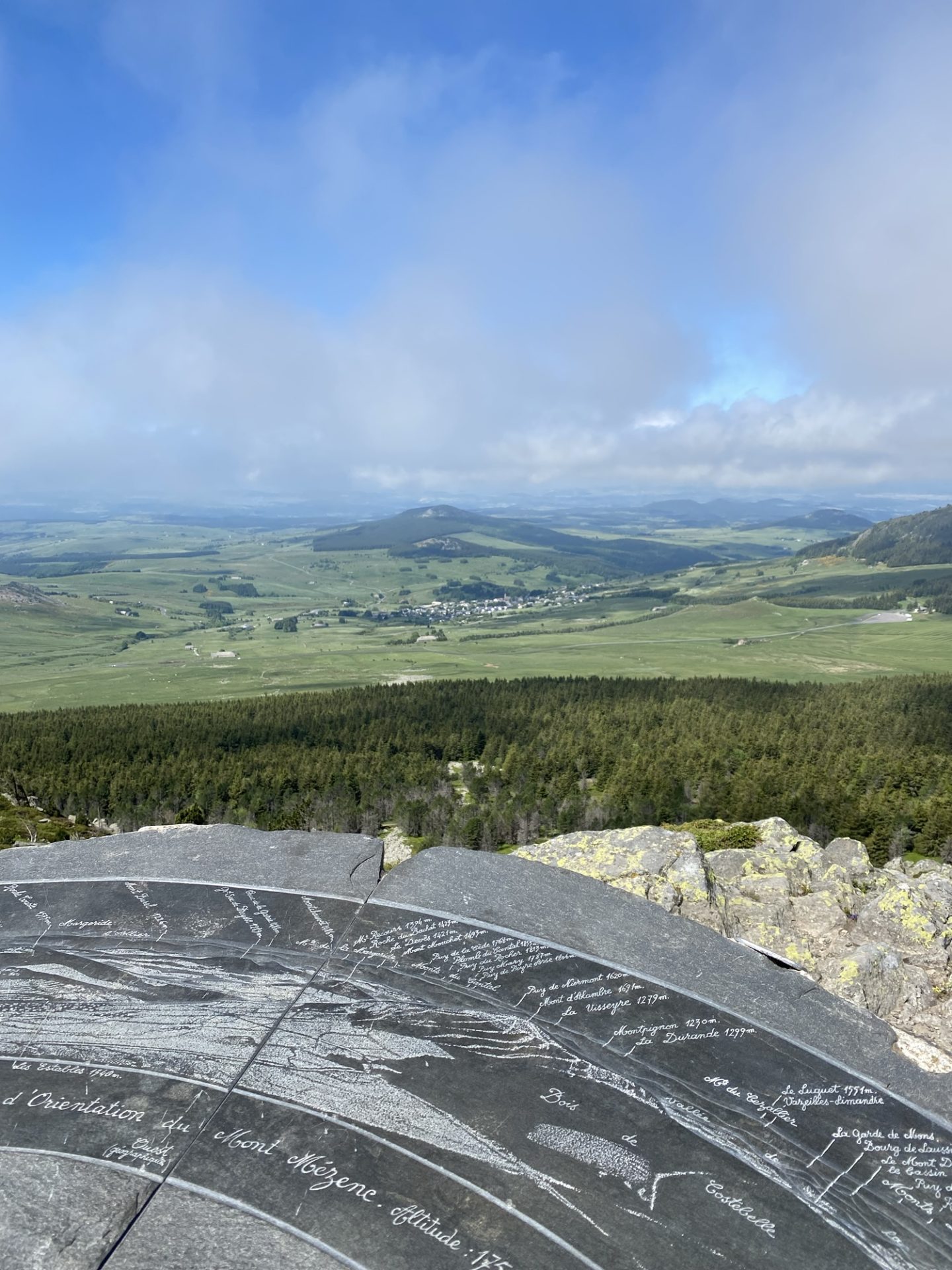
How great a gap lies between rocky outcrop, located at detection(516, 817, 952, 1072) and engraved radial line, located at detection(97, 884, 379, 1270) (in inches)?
308

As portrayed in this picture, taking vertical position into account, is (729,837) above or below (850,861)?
below

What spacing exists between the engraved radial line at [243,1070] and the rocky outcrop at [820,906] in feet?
25.6

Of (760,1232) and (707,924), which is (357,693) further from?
(760,1232)

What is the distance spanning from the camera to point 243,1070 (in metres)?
9.47

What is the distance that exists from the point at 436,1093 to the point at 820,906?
10.7 m

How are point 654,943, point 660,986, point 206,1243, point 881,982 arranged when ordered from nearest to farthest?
point 206,1243, point 660,986, point 654,943, point 881,982

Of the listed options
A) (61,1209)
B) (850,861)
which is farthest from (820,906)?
(61,1209)

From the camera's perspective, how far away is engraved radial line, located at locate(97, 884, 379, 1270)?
722cm

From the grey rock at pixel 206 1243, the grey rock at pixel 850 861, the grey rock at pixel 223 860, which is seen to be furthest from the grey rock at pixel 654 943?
the grey rock at pixel 850 861

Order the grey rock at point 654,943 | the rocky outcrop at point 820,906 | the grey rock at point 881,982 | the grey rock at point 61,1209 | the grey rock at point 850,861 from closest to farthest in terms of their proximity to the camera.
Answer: the grey rock at point 61,1209 < the grey rock at point 654,943 < the grey rock at point 881,982 < the rocky outcrop at point 820,906 < the grey rock at point 850,861

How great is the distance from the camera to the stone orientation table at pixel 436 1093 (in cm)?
731

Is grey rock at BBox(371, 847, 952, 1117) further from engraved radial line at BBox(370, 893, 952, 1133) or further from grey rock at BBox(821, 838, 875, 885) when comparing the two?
grey rock at BBox(821, 838, 875, 885)

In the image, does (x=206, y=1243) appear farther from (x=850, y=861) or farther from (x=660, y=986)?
(x=850, y=861)

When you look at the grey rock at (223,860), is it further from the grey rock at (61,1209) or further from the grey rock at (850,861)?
the grey rock at (850,861)
